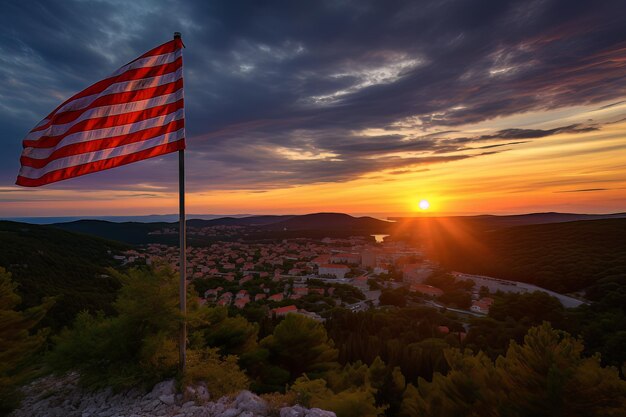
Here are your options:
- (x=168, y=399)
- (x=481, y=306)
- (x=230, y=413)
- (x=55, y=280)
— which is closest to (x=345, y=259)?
(x=481, y=306)

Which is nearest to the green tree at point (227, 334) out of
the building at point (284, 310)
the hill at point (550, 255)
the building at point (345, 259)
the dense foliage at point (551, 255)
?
the building at point (284, 310)

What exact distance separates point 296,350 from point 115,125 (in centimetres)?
1159

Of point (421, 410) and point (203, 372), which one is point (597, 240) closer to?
point (421, 410)

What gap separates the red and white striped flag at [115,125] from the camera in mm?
6199

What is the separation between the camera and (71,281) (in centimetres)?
4562

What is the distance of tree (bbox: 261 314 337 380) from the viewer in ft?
46.6

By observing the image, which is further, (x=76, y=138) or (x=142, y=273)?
(x=142, y=273)

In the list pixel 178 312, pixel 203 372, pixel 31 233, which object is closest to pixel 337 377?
pixel 203 372

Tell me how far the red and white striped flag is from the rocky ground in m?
4.57

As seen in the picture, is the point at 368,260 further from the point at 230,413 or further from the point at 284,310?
the point at 230,413

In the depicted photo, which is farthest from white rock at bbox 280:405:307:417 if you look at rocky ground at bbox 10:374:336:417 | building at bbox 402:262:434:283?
building at bbox 402:262:434:283

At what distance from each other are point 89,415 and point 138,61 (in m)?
6.99

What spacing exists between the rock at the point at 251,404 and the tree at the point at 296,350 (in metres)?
7.99

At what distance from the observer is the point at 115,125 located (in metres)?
6.28
